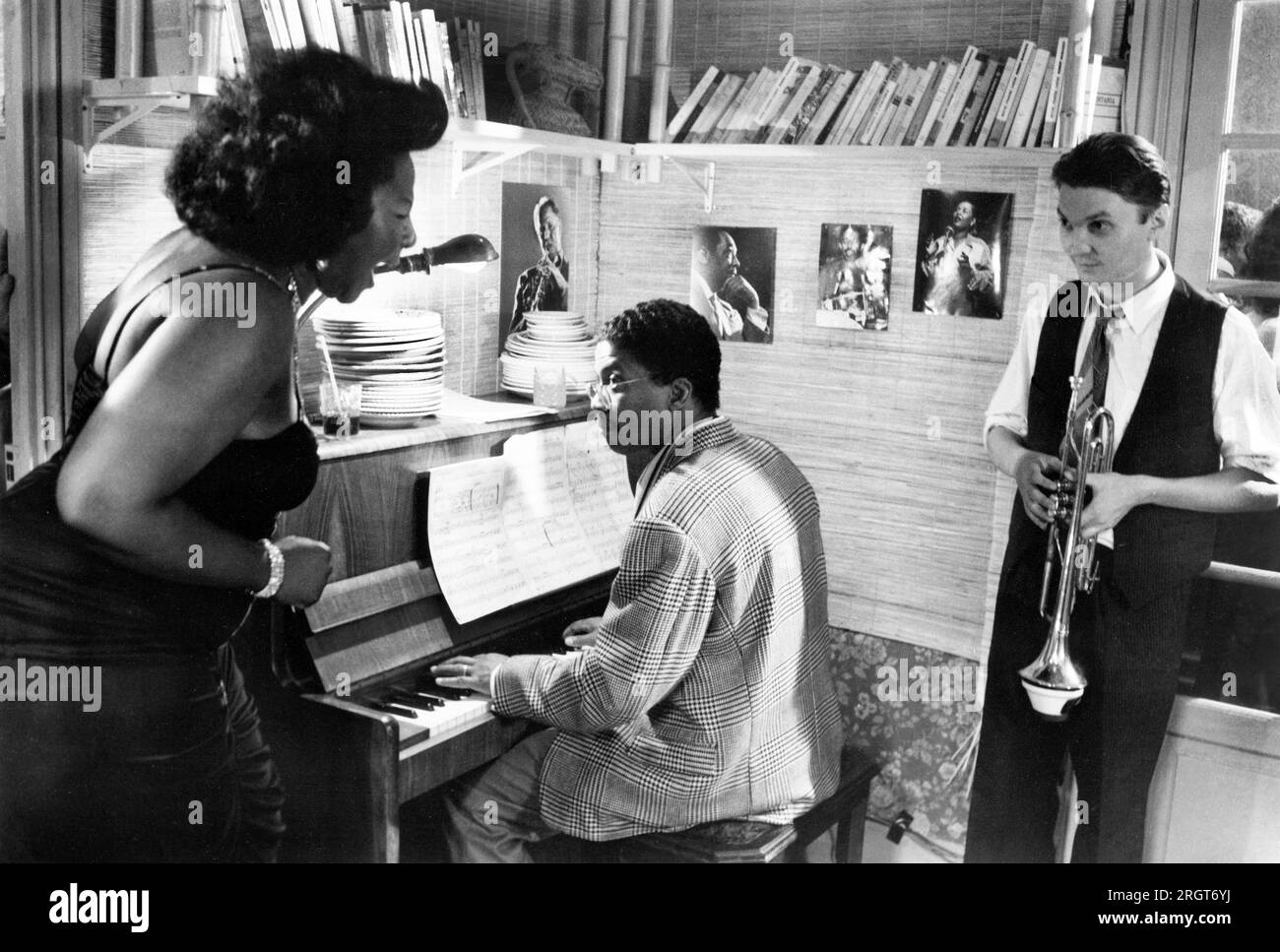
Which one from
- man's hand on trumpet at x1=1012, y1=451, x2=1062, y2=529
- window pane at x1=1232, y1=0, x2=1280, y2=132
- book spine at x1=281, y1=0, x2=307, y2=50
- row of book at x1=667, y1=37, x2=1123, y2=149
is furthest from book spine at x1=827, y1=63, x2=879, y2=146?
book spine at x1=281, y1=0, x2=307, y2=50

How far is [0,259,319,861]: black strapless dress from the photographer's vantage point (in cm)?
189

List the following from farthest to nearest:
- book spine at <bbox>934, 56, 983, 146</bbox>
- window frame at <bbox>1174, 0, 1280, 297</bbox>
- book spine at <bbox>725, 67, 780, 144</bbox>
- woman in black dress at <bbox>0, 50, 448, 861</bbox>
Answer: book spine at <bbox>725, 67, 780, 144</bbox>
book spine at <bbox>934, 56, 983, 146</bbox>
window frame at <bbox>1174, 0, 1280, 297</bbox>
woman in black dress at <bbox>0, 50, 448, 861</bbox>

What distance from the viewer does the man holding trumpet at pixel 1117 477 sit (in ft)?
7.84

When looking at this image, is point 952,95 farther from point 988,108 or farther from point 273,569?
point 273,569

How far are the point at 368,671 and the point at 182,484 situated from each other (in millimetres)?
594

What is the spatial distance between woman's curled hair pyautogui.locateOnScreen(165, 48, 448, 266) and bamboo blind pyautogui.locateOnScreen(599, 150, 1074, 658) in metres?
1.26

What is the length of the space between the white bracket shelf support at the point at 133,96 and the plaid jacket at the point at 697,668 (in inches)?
38.3

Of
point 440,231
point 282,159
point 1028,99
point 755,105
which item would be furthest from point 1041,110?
point 282,159

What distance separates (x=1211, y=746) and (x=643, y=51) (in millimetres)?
2110

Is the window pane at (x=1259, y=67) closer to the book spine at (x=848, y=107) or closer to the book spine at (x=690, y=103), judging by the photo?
the book spine at (x=848, y=107)

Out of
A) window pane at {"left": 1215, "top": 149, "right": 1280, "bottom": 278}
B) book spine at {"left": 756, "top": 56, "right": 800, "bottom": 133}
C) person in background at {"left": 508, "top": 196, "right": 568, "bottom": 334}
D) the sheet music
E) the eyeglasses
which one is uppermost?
book spine at {"left": 756, "top": 56, "right": 800, "bottom": 133}

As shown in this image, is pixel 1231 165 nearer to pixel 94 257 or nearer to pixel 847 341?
pixel 847 341

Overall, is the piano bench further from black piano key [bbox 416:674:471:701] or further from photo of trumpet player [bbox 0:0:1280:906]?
black piano key [bbox 416:674:471:701]

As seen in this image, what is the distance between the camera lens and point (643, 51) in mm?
3164
